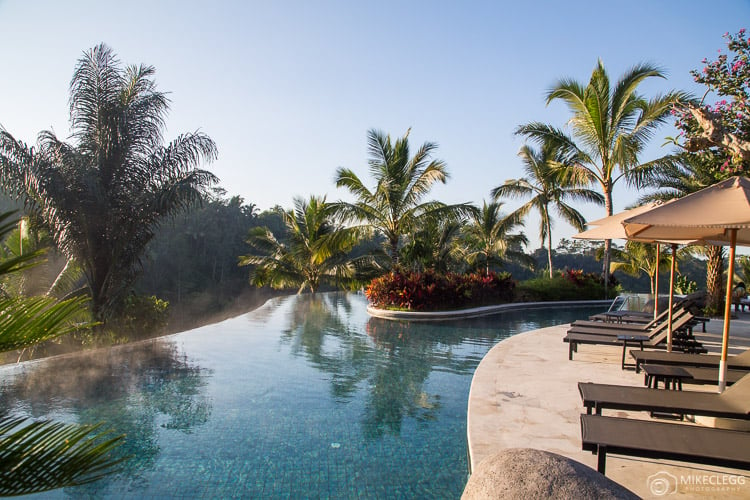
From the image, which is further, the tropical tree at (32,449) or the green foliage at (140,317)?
the green foliage at (140,317)

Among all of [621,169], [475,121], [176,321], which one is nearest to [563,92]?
[621,169]

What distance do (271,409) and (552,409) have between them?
3089 millimetres

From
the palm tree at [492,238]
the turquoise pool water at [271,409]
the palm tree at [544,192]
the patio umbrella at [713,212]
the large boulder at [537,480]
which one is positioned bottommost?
the turquoise pool water at [271,409]

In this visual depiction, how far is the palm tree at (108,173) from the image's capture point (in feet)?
30.9

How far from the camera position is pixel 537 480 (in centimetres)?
199

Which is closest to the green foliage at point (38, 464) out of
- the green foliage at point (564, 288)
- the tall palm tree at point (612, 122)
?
the tall palm tree at point (612, 122)

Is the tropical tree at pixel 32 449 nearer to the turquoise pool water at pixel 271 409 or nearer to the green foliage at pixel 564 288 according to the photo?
the turquoise pool water at pixel 271 409

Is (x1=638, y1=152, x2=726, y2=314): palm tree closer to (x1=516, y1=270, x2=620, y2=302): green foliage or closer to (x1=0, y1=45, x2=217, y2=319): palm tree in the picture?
(x1=516, y1=270, x2=620, y2=302): green foliage

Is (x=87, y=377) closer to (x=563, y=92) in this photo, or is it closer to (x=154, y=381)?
(x=154, y=381)

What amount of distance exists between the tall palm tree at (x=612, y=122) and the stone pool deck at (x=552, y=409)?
8696mm

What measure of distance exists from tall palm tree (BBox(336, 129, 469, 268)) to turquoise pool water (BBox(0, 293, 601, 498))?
7.13 meters

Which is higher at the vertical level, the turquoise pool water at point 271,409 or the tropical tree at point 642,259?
the tropical tree at point 642,259

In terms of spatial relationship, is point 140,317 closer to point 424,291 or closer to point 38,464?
point 424,291

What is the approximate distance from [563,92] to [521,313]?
26.3 feet
